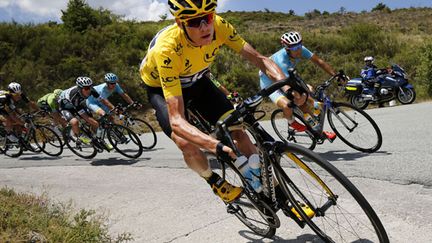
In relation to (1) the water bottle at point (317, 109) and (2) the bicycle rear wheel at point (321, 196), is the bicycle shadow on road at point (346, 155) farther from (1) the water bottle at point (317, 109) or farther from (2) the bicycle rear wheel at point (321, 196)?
(2) the bicycle rear wheel at point (321, 196)

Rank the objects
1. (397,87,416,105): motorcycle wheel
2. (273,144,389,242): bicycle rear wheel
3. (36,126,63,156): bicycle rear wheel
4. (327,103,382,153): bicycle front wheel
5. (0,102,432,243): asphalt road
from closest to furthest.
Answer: (273,144,389,242): bicycle rear wheel → (0,102,432,243): asphalt road → (327,103,382,153): bicycle front wheel → (36,126,63,156): bicycle rear wheel → (397,87,416,105): motorcycle wheel

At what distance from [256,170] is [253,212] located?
83 centimetres

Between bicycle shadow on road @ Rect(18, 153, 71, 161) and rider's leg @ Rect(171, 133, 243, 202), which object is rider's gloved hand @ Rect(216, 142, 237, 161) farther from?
bicycle shadow on road @ Rect(18, 153, 71, 161)

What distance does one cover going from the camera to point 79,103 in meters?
10.4

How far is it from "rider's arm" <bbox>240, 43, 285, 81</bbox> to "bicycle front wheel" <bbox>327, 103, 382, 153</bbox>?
296 cm

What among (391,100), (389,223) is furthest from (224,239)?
(391,100)

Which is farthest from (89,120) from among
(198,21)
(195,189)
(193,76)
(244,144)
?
(198,21)

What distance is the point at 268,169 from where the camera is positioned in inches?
133

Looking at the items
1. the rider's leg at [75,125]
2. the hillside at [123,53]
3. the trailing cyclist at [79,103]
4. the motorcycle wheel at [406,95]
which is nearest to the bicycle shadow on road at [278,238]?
the trailing cyclist at [79,103]

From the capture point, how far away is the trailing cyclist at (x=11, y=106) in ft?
39.9

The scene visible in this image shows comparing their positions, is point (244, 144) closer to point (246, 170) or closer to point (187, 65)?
point (246, 170)

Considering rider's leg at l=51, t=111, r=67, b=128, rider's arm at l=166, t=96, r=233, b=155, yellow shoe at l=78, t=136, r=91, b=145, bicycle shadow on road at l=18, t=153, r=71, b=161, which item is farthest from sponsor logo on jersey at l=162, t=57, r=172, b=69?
rider's leg at l=51, t=111, r=67, b=128

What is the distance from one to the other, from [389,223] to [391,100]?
44.0ft

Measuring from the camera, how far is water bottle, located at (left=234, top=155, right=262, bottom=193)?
3273mm
